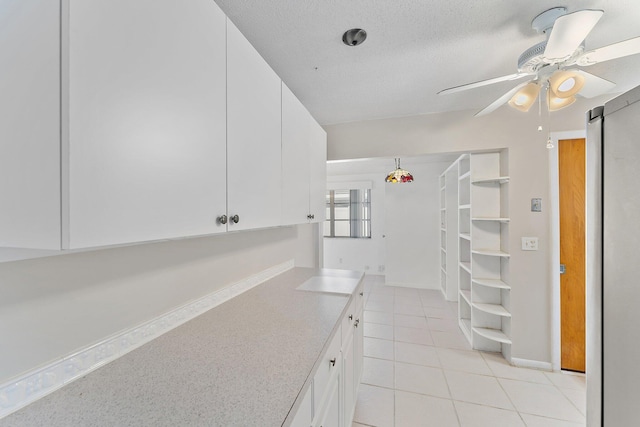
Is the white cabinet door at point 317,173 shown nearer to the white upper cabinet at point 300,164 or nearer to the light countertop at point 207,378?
the white upper cabinet at point 300,164

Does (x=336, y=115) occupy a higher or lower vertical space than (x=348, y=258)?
higher

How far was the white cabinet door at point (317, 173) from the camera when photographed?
80.1 inches

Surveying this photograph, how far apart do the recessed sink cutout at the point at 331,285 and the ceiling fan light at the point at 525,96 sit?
62.4 inches

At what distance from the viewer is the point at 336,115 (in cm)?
269

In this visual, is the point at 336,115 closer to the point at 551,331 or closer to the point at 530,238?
the point at 530,238

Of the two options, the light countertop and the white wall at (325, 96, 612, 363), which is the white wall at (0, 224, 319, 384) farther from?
the white wall at (325, 96, 612, 363)

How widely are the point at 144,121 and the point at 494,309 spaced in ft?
10.1

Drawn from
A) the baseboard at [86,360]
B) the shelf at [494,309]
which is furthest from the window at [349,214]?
the baseboard at [86,360]

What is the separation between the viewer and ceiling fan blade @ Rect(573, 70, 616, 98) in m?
1.43

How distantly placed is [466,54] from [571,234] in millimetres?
1943

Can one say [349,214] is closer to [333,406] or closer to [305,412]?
[333,406]

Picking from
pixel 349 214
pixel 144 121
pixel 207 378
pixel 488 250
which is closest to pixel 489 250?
pixel 488 250

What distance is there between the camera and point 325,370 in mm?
1059

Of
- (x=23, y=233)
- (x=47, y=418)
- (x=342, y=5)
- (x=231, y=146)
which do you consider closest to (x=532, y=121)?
(x=342, y=5)
